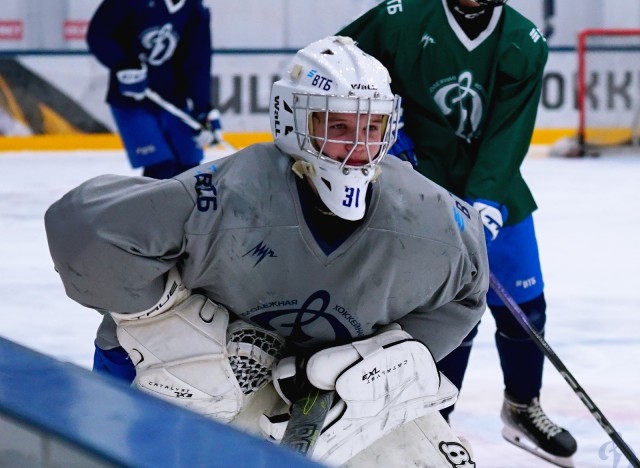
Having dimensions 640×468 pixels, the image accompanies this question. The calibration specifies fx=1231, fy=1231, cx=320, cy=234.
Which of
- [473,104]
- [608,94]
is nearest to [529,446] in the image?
[473,104]

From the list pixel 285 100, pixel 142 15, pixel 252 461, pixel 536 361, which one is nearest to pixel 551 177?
pixel 142 15

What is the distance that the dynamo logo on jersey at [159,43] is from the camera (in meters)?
4.64

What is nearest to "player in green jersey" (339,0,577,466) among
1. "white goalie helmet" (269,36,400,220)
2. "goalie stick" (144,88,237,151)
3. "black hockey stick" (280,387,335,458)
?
"white goalie helmet" (269,36,400,220)

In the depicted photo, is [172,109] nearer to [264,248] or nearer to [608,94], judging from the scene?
[264,248]

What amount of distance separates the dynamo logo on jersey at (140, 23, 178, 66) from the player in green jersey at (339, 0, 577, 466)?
2.21 meters

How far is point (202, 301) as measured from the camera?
1.84 meters

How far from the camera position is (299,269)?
1.77 metres

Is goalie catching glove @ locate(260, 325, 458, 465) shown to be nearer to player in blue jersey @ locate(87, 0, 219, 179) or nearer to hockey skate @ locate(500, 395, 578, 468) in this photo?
hockey skate @ locate(500, 395, 578, 468)

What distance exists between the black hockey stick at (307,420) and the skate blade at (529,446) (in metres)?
0.95

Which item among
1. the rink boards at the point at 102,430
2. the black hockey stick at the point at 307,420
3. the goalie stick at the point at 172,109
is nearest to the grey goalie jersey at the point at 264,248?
the black hockey stick at the point at 307,420

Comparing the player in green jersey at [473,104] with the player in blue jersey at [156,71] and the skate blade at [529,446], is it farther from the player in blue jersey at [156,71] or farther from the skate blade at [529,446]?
the player in blue jersey at [156,71]

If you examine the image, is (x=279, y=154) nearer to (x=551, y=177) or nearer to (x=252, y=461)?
(x=252, y=461)

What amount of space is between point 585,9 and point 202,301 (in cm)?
792

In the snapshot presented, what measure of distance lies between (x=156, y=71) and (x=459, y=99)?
244 centimetres
